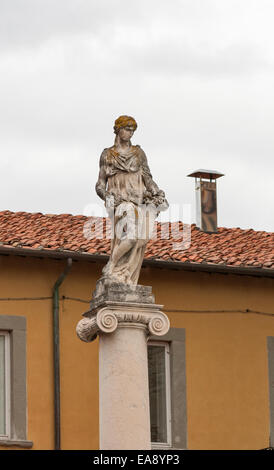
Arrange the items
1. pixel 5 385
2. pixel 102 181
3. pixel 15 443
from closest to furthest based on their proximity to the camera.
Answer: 1. pixel 102 181
2. pixel 15 443
3. pixel 5 385

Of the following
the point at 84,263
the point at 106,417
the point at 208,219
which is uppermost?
the point at 208,219

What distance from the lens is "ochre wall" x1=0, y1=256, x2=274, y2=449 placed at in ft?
72.0

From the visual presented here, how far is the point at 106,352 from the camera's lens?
657 inches

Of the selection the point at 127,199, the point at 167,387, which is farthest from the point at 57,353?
the point at 127,199

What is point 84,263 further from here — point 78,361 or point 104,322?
point 104,322

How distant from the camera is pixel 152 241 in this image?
23719 mm

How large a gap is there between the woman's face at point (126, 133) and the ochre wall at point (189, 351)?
17.1ft

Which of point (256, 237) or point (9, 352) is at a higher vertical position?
point (256, 237)

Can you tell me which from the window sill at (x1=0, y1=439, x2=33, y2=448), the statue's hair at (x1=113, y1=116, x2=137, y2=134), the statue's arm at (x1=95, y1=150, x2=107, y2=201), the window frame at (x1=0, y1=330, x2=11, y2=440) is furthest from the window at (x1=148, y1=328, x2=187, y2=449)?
the statue's hair at (x1=113, y1=116, x2=137, y2=134)

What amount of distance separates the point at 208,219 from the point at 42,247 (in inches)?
188

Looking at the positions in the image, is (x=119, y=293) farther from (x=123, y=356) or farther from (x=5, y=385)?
(x=5, y=385)

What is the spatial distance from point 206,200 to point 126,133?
9.06 meters

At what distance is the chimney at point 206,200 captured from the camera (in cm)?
2592

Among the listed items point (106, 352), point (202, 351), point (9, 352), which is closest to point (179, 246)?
point (202, 351)
